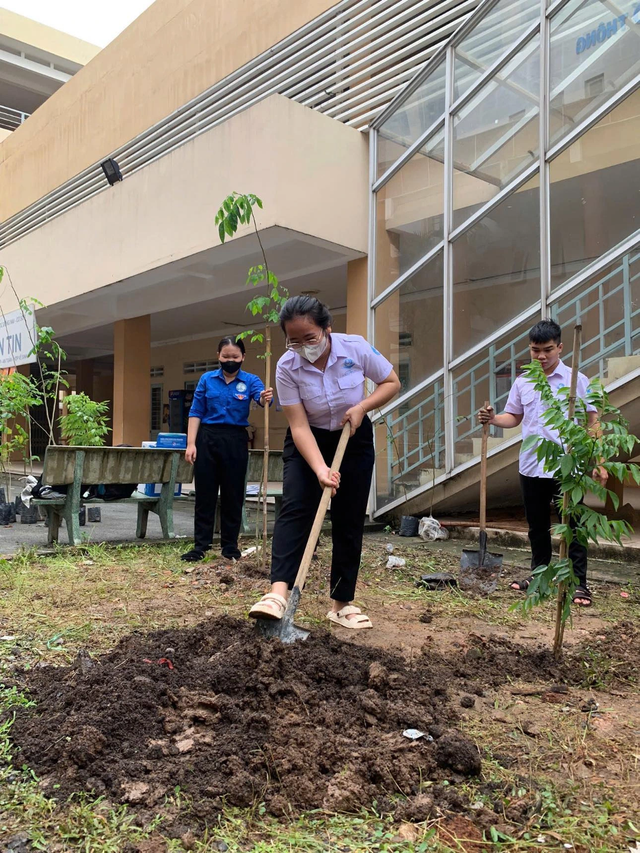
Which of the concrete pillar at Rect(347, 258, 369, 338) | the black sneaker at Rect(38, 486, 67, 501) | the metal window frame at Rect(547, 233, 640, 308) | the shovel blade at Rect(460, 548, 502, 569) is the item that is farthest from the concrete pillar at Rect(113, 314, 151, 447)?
the shovel blade at Rect(460, 548, 502, 569)

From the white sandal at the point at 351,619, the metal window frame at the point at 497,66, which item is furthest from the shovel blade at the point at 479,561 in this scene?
the metal window frame at the point at 497,66

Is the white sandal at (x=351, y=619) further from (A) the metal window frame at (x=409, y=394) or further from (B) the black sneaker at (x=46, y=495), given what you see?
(A) the metal window frame at (x=409, y=394)

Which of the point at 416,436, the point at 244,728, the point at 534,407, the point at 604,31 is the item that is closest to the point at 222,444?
the point at 534,407

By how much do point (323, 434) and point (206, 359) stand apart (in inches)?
525

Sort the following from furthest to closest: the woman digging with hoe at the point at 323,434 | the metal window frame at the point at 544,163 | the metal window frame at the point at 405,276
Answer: the metal window frame at the point at 405,276, the metal window frame at the point at 544,163, the woman digging with hoe at the point at 323,434

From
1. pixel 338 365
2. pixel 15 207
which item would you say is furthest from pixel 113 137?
pixel 338 365

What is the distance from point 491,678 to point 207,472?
2.96m

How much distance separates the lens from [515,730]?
2.19 meters

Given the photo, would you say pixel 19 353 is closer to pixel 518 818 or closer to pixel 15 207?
pixel 518 818

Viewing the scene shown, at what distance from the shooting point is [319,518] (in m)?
2.88

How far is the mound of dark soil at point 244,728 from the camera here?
70.7 inches

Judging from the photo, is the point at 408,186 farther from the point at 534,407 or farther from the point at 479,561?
the point at 479,561

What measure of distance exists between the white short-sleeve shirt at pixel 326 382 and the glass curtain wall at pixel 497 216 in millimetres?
3143

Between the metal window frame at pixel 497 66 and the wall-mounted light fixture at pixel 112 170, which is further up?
the wall-mounted light fixture at pixel 112 170
